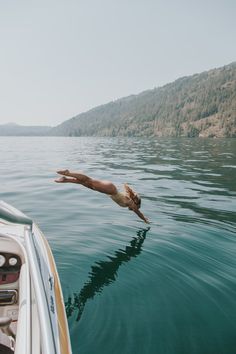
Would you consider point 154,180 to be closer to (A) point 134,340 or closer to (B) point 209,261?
(B) point 209,261

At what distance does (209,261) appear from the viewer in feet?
28.3

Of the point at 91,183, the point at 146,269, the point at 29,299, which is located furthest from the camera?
the point at 91,183

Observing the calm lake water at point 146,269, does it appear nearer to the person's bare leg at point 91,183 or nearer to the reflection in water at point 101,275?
the reflection in water at point 101,275

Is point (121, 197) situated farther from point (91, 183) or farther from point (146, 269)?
point (146, 269)

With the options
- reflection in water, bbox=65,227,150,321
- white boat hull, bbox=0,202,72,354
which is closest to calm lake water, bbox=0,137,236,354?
reflection in water, bbox=65,227,150,321

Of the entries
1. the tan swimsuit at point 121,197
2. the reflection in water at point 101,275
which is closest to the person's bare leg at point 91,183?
the tan swimsuit at point 121,197

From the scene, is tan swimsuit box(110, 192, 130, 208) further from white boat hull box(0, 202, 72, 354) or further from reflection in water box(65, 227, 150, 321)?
white boat hull box(0, 202, 72, 354)

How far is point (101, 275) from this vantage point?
308 inches

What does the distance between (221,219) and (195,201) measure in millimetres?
3177

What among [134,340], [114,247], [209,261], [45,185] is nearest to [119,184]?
[45,185]

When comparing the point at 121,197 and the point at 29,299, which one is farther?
the point at 121,197

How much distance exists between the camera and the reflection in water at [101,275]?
20.9 ft

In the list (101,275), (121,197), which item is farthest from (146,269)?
(121,197)

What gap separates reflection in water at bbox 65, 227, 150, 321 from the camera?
250 inches
